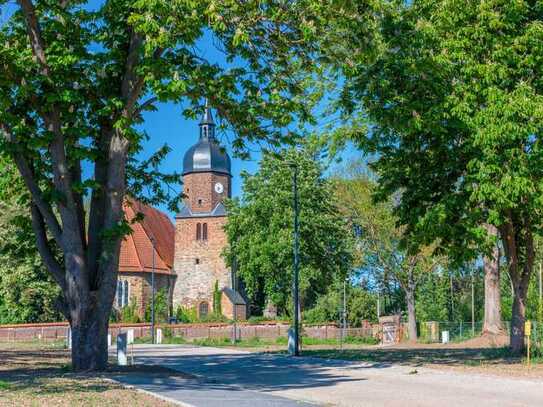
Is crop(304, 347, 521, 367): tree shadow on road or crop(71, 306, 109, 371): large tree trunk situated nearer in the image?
crop(71, 306, 109, 371): large tree trunk

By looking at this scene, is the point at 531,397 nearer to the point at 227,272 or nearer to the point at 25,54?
the point at 25,54

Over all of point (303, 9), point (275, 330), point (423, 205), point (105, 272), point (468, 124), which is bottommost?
point (275, 330)

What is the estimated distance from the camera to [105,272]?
58.0 feet

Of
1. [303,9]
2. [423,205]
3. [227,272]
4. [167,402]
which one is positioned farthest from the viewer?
[227,272]

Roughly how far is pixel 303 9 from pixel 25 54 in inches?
243

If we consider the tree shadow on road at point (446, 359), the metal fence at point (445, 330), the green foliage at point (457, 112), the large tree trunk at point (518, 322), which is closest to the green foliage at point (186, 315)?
the metal fence at point (445, 330)

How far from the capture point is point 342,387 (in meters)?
15.2

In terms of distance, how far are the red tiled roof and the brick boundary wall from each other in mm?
10624

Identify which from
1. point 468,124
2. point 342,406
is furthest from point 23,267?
point 342,406

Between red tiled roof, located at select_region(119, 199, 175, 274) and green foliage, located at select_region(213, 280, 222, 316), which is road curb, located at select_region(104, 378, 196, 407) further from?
green foliage, located at select_region(213, 280, 222, 316)

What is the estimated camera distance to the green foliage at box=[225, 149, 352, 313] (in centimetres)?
4741

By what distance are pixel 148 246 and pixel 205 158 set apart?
980 centimetres

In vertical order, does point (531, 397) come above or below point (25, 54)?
below

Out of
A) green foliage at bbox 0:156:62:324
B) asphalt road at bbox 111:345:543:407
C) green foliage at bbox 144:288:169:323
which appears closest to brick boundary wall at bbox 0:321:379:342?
green foliage at bbox 0:156:62:324
